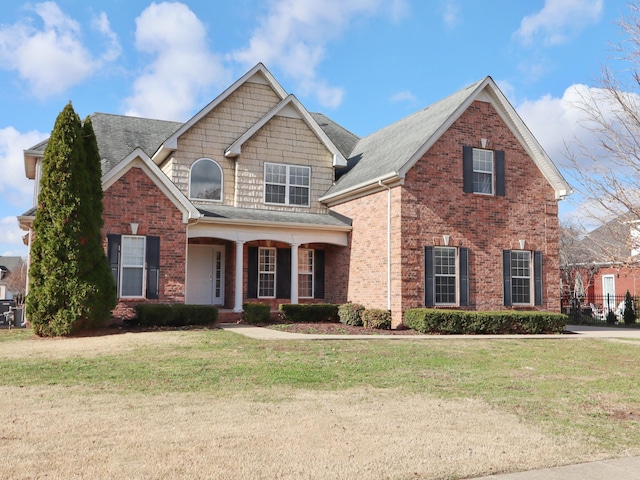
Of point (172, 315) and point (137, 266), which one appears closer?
point (172, 315)

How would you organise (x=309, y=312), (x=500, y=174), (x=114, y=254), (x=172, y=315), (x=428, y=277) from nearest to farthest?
(x=172, y=315) < (x=114, y=254) < (x=428, y=277) < (x=309, y=312) < (x=500, y=174)

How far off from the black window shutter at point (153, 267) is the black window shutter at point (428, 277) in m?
8.19

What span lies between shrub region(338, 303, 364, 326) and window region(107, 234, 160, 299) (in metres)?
5.88

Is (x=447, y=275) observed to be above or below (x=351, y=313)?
above

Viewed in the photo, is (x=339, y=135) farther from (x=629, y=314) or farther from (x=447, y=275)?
(x=629, y=314)

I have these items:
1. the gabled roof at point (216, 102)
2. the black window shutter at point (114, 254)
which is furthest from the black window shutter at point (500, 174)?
the black window shutter at point (114, 254)

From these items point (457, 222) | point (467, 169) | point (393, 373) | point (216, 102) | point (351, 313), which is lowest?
point (393, 373)

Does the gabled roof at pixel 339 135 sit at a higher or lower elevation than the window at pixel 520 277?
higher

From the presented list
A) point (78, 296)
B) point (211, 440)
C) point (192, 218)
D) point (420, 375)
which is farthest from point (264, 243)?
point (211, 440)

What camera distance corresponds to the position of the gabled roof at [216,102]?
20.1m

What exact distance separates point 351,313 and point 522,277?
19.6 feet

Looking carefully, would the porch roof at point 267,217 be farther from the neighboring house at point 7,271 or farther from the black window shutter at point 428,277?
the neighboring house at point 7,271

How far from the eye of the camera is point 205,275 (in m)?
21.0

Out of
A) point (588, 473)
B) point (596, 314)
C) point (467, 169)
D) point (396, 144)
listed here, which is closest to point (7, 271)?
point (396, 144)
